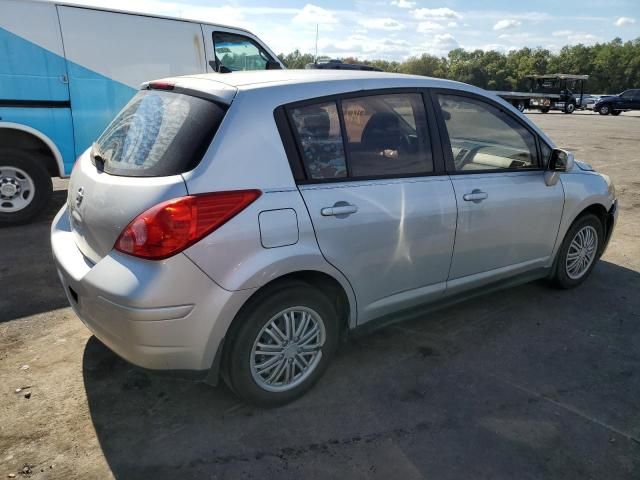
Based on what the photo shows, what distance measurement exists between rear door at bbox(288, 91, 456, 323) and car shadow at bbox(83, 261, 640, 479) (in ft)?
1.33

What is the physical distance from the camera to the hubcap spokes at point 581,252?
4184 mm

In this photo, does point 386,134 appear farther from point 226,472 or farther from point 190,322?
point 226,472

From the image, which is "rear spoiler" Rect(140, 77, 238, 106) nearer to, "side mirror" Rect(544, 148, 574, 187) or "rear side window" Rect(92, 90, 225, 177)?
"rear side window" Rect(92, 90, 225, 177)

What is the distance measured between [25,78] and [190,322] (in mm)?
4477

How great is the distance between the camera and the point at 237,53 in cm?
705

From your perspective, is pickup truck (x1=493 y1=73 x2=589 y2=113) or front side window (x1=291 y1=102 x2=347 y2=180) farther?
pickup truck (x1=493 y1=73 x2=589 y2=113)

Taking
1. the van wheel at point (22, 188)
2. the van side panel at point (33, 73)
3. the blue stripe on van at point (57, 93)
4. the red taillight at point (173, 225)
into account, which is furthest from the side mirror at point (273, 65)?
the red taillight at point (173, 225)

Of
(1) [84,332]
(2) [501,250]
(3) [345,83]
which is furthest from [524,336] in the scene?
(1) [84,332]

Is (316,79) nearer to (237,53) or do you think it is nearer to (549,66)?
(237,53)

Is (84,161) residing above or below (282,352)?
above

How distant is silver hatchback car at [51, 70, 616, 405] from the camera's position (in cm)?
226

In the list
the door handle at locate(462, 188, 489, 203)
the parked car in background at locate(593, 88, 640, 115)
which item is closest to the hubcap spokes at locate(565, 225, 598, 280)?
the door handle at locate(462, 188, 489, 203)

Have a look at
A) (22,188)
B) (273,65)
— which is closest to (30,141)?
(22,188)

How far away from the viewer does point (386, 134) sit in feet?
9.78
